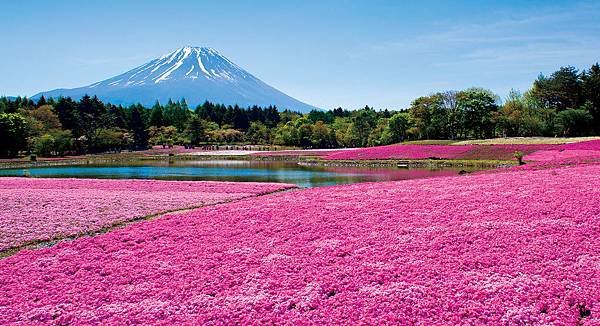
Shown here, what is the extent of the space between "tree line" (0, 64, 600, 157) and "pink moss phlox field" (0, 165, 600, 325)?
83096 millimetres

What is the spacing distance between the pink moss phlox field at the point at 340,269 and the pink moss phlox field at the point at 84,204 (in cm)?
291

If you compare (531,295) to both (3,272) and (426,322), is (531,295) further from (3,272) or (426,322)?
(3,272)

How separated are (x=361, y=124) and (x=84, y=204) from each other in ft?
339

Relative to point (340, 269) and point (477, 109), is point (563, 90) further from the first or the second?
point (340, 269)

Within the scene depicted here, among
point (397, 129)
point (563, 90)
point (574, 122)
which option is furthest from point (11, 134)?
point (563, 90)

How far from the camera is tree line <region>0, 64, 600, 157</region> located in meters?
89.0

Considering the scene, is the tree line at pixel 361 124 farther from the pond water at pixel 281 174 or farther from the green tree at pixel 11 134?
the pond water at pixel 281 174

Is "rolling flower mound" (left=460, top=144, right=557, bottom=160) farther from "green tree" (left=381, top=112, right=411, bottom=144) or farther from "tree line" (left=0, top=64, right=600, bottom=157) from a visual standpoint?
"green tree" (left=381, top=112, right=411, bottom=144)

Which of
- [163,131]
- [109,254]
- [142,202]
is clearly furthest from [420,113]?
[109,254]

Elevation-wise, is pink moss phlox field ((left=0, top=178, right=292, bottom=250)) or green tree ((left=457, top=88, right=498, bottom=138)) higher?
green tree ((left=457, top=88, right=498, bottom=138))

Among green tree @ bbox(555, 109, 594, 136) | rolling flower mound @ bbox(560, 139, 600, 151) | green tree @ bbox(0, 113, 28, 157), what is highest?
green tree @ bbox(0, 113, 28, 157)

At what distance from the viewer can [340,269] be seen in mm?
10898

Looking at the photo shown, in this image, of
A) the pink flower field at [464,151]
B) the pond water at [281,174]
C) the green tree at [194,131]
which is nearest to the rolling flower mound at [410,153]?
the pink flower field at [464,151]

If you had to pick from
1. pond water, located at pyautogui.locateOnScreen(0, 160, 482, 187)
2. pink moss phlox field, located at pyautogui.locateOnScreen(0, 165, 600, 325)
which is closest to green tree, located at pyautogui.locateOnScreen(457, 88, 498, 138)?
pond water, located at pyautogui.locateOnScreen(0, 160, 482, 187)
